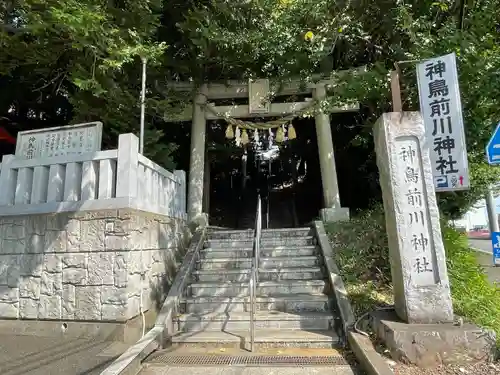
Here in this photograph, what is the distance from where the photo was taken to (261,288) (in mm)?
6051

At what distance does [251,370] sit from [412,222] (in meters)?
2.66

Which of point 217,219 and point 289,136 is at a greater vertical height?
point 289,136

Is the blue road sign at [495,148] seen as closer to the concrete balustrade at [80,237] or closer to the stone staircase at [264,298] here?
the stone staircase at [264,298]

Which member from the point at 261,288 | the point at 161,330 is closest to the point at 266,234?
the point at 261,288

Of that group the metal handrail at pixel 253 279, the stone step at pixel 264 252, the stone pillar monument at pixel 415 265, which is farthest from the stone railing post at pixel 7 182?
the stone pillar monument at pixel 415 265

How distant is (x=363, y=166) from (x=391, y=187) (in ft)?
21.3

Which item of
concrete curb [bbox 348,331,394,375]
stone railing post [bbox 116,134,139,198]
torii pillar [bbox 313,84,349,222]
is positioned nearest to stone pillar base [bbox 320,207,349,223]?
torii pillar [bbox 313,84,349,222]

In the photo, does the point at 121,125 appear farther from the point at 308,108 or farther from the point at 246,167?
the point at 246,167

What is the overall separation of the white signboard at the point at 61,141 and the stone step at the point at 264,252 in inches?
116

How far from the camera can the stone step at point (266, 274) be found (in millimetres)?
6305

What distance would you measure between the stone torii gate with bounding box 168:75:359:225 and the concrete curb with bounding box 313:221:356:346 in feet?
5.87

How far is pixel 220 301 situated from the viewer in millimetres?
5781

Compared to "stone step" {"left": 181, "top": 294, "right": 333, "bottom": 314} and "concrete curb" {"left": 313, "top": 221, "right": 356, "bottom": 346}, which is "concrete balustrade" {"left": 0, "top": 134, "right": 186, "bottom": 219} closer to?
"stone step" {"left": 181, "top": 294, "right": 333, "bottom": 314}

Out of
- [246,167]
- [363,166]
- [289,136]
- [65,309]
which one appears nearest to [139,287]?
[65,309]
